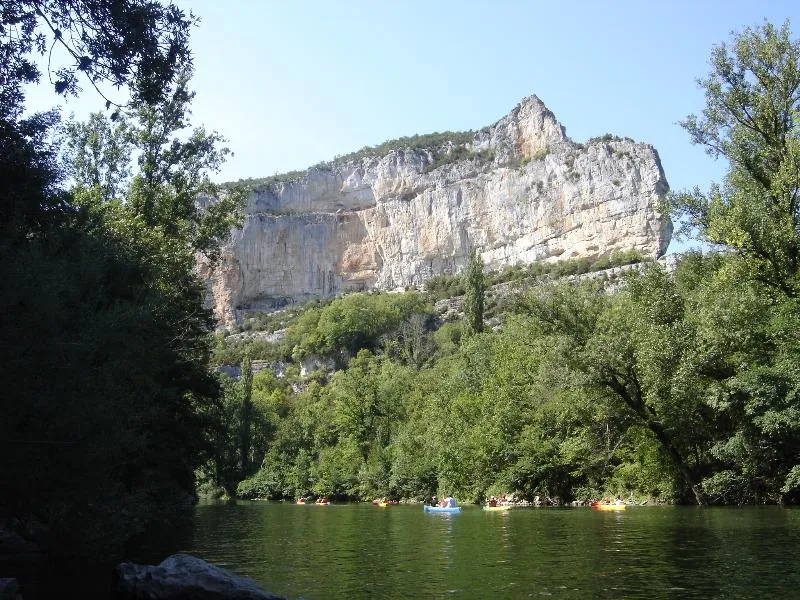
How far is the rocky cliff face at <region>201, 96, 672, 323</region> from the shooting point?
111 meters

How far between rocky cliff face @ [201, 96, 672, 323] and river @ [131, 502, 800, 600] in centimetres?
9003

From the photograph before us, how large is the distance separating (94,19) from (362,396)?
47.7 m

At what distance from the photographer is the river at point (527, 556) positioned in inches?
413

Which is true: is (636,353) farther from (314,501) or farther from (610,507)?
(314,501)

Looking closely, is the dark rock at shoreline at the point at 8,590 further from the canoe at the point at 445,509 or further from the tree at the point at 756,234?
the canoe at the point at 445,509

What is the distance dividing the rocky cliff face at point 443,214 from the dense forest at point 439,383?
69.0 m

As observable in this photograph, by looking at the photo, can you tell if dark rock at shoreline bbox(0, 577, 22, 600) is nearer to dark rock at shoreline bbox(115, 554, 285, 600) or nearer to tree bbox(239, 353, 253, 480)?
dark rock at shoreline bbox(115, 554, 285, 600)

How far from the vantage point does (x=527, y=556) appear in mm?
14289

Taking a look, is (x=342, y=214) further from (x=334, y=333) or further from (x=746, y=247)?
(x=746, y=247)

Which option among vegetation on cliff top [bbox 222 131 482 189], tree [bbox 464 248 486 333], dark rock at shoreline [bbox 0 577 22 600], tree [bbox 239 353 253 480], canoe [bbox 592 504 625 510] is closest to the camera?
dark rock at shoreline [bbox 0 577 22 600]

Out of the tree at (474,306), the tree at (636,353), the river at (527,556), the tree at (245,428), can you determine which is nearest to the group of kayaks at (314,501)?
the tree at (245,428)

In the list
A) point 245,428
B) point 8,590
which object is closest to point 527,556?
point 8,590

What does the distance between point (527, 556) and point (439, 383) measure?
38821 millimetres

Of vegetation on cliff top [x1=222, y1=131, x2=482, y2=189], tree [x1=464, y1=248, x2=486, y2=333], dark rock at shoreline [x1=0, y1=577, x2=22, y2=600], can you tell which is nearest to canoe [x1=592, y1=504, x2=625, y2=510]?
dark rock at shoreline [x1=0, y1=577, x2=22, y2=600]
